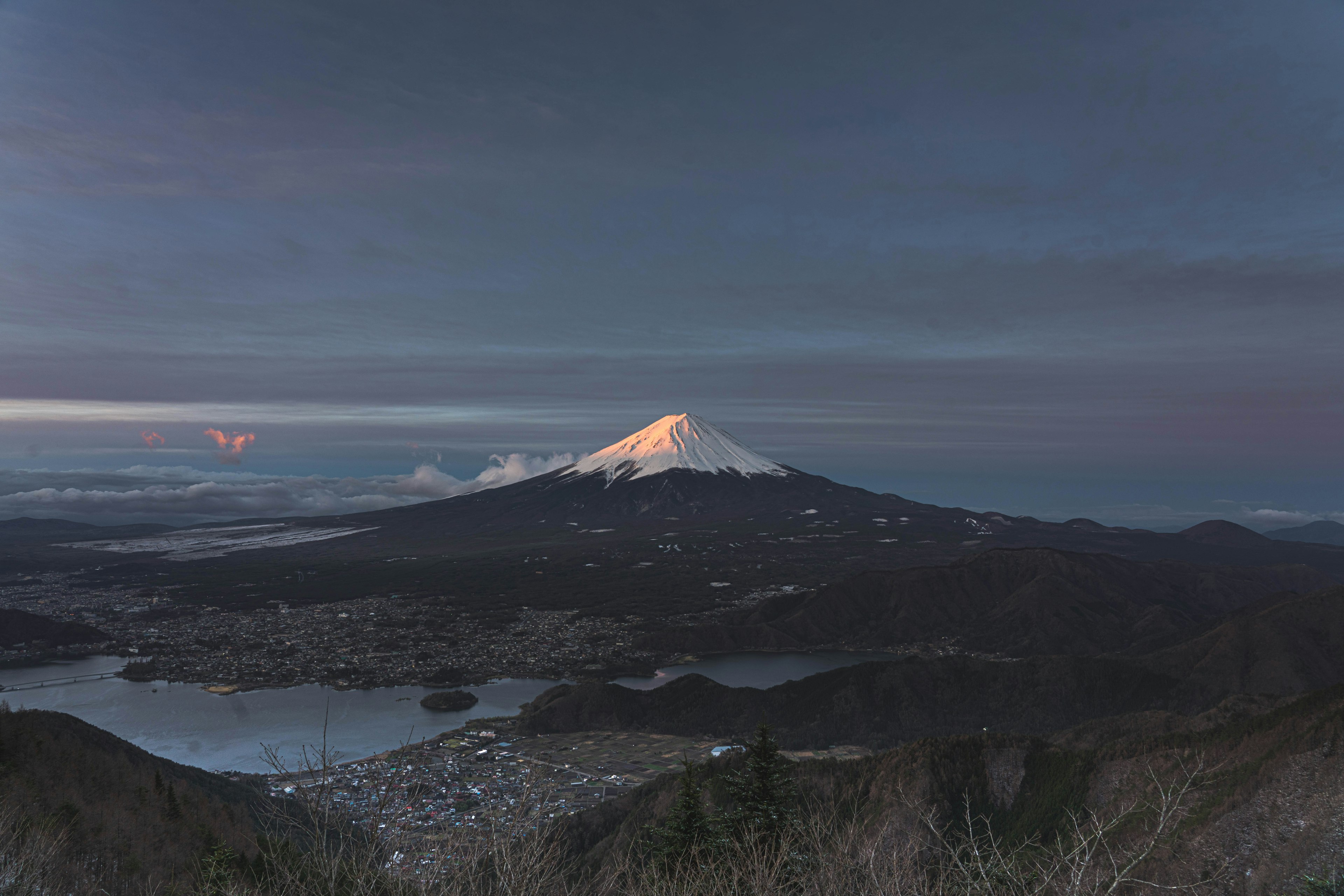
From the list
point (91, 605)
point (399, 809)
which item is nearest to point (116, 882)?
point (399, 809)

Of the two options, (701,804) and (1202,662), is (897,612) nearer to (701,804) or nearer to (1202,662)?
(1202,662)

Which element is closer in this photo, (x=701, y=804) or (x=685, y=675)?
(x=701, y=804)

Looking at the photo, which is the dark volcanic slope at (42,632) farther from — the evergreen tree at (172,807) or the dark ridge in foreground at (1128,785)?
the dark ridge in foreground at (1128,785)

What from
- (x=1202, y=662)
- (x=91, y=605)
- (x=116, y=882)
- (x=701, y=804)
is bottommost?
(x=91, y=605)

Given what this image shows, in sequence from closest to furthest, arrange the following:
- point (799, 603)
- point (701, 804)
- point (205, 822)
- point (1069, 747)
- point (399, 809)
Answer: point (399, 809)
point (701, 804)
point (205, 822)
point (1069, 747)
point (799, 603)

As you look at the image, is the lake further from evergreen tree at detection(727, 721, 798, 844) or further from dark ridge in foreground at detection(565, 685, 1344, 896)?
evergreen tree at detection(727, 721, 798, 844)
